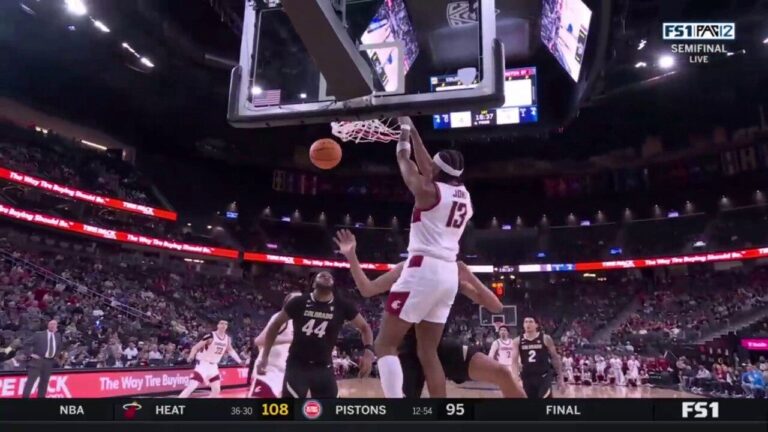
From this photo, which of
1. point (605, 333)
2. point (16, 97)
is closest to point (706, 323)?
point (605, 333)

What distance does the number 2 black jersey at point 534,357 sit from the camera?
7.57 metres

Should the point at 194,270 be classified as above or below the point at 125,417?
above

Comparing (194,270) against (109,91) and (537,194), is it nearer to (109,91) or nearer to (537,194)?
(109,91)

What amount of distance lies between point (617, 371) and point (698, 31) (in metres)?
11.7

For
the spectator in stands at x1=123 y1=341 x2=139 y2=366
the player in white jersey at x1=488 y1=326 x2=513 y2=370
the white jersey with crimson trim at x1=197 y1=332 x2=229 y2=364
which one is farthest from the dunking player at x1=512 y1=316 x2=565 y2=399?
the spectator in stands at x1=123 y1=341 x2=139 y2=366

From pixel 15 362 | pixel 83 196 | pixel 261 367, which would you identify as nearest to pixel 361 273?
pixel 261 367

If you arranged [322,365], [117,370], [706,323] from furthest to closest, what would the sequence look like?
[706,323], [117,370], [322,365]

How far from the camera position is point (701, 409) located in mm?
2279

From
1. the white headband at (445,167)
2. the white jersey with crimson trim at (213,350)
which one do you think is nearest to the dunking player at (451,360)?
the white headband at (445,167)

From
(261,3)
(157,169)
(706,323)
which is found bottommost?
(706,323)

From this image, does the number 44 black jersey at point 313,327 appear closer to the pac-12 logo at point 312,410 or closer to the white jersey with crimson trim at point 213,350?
the pac-12 logo at point 312,410

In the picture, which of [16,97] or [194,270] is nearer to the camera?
[16,97]

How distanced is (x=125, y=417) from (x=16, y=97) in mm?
26386

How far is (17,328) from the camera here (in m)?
14.5
